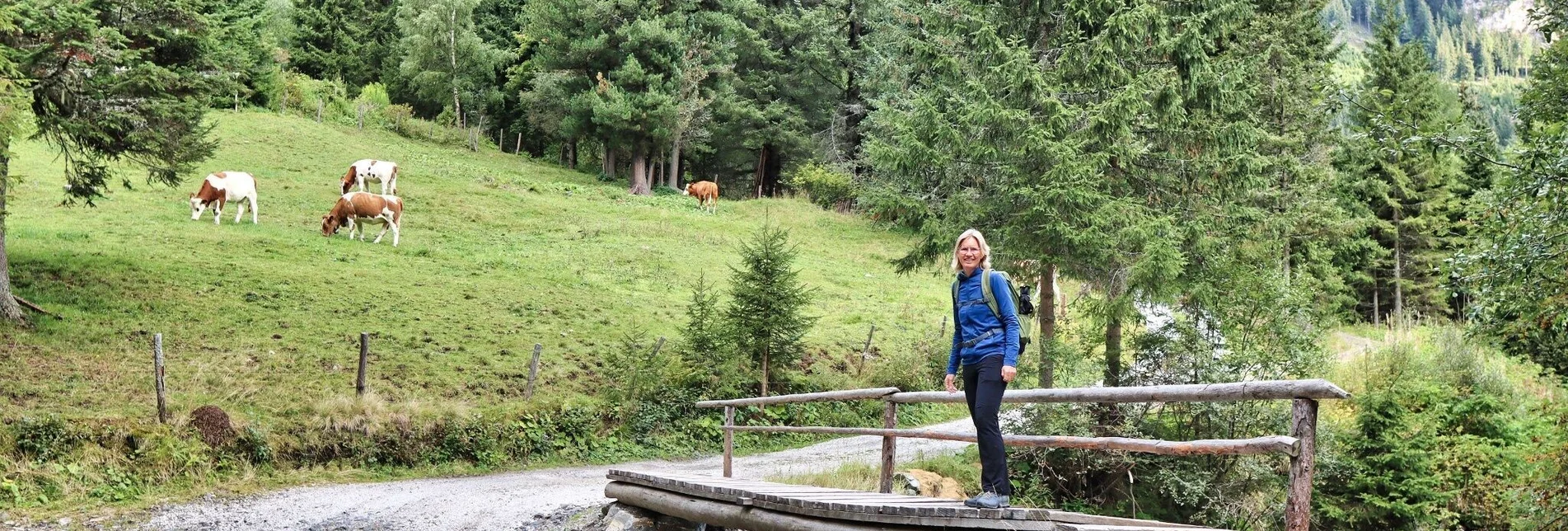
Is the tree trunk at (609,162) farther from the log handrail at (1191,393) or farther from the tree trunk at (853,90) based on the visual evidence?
the log handrail at (1191,393)

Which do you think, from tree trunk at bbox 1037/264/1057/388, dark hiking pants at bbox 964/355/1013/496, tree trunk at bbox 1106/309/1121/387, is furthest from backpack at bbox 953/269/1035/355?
tree trunk at bbox 1106/309/1121/387

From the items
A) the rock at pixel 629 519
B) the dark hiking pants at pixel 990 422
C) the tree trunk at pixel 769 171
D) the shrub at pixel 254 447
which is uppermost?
the tree trunk at pixel 769 171

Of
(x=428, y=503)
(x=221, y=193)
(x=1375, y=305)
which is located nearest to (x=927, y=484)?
(x=428, y=503)

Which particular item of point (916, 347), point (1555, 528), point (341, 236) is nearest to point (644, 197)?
point (341, 236)

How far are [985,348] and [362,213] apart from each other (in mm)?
23722

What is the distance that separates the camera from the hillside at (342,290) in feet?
51.5

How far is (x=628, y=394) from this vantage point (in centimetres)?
1820

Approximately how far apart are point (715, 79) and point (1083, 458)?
37324mm

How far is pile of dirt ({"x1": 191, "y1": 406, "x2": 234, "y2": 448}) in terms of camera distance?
1350cm

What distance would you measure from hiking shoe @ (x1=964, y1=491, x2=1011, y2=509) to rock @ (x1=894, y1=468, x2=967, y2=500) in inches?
Answer: 255

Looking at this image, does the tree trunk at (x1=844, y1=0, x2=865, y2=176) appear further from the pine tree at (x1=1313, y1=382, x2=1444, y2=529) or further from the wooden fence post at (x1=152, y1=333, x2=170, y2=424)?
the wooden fence post at (x1=152, y1=333, x2=170, y2=424)

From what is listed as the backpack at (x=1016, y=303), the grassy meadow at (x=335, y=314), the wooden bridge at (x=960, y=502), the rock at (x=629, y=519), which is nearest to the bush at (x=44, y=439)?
the grassy meadow at (x=335, y=314)

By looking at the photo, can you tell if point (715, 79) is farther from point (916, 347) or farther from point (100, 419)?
point (100, 419)

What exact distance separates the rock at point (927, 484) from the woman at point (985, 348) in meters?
6.15
